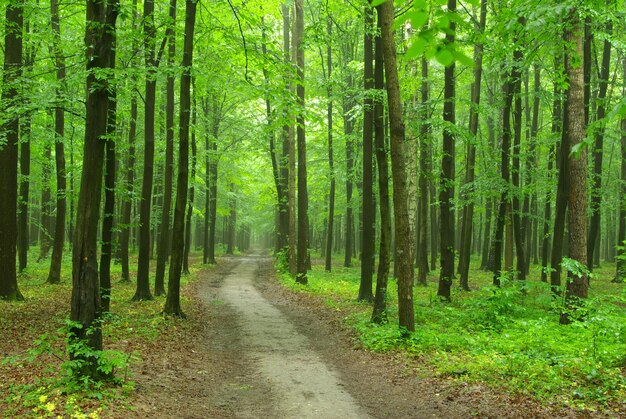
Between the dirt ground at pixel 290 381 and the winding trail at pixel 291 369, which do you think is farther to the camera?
the winding trail at pixel 291 369

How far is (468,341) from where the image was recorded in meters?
9.02

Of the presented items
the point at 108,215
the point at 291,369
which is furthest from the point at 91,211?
the point at 291,369

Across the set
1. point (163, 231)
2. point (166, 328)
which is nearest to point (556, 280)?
point (166, 328)

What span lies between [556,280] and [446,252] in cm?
351

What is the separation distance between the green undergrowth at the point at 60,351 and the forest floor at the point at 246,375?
0.03 metres

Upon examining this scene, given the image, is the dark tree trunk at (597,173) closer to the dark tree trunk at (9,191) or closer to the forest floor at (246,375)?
the forest floor at (246,375)

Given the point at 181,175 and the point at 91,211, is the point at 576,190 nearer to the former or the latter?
the point at 181,175

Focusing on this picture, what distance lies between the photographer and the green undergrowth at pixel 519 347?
20.6ft

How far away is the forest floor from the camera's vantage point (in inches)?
234

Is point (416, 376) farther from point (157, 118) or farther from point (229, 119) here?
point (229, 119)

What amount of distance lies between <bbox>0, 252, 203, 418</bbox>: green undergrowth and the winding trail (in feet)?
6.91

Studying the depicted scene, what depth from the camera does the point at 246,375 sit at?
316 inches

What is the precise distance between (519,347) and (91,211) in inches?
296

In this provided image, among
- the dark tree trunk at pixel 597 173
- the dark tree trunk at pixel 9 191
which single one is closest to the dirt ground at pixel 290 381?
the dark tree trunk at pixel 9 191
